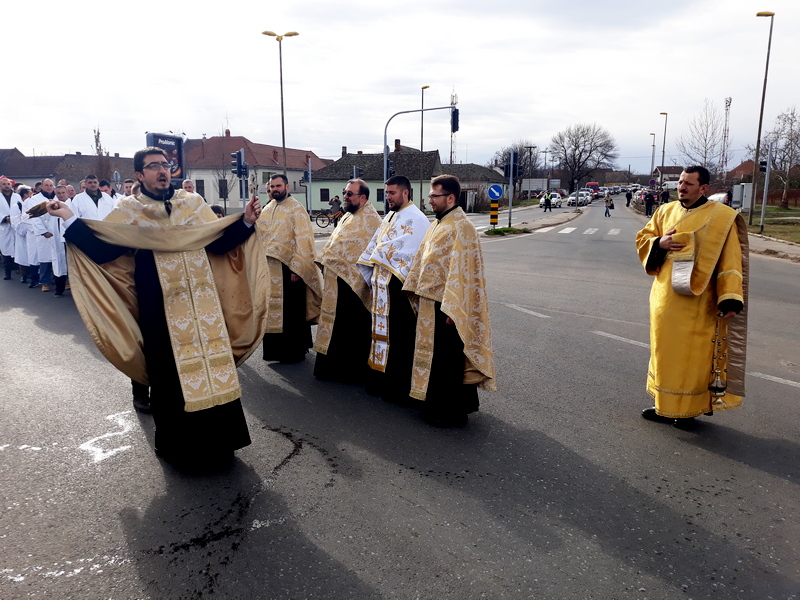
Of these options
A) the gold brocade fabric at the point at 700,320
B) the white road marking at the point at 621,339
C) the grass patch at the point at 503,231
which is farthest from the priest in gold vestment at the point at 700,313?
the grass patch at the point at 503,231

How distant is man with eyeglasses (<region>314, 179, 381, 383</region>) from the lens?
6.06 metres

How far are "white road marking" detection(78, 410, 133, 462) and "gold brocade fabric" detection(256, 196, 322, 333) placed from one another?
1.94 meters

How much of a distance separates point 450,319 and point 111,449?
2.65m

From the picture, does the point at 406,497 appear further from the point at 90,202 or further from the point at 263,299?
the point at 90,202

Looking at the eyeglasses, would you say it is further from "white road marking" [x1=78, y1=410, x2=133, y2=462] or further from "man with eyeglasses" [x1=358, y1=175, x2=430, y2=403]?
"white road marking" [x1=78, y1=410, x2=133, y2=462]

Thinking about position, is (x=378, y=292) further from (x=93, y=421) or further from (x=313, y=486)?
(x=93, y=421)

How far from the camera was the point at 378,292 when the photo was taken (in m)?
5.55

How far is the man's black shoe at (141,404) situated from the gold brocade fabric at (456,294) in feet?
7.39

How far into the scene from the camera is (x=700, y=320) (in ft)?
15.4

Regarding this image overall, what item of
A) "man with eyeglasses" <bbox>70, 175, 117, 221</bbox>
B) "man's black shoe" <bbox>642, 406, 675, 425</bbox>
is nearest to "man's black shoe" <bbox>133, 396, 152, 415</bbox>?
"man's black shoe" <bbox>642, 406, 675, 425</bbox>

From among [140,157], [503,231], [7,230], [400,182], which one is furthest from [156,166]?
[503,231]

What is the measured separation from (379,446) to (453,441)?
558 mm

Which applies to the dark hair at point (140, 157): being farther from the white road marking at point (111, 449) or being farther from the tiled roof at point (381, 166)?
the tiled roof at point (381, 166)

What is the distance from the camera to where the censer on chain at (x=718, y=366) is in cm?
463
